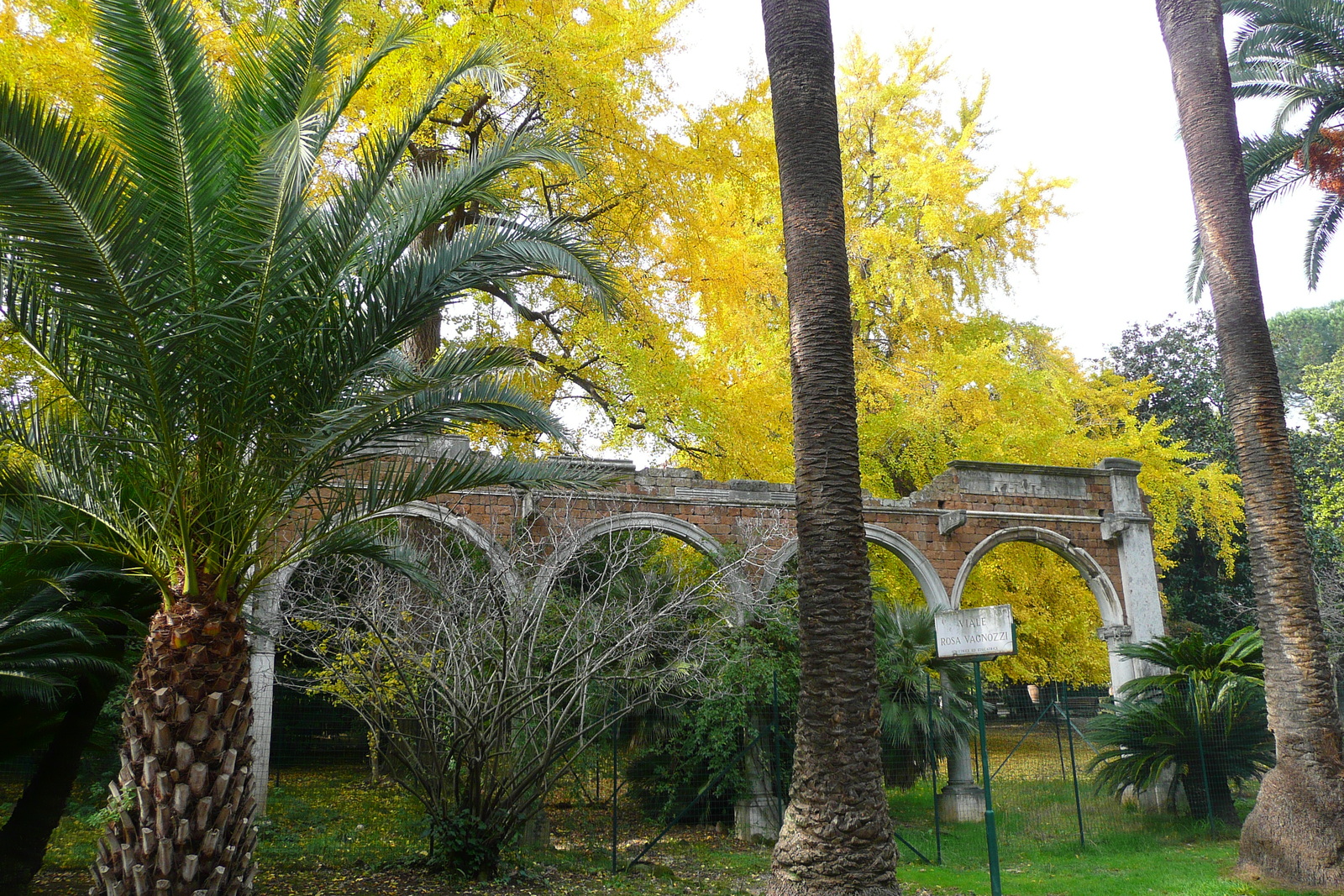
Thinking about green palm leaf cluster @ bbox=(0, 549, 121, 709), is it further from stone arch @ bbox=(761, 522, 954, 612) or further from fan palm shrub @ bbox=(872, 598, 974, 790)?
stone arch @ bbox=(761, 522, 954, 612)

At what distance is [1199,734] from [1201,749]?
189 mm

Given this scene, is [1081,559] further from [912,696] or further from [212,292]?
[212,292]

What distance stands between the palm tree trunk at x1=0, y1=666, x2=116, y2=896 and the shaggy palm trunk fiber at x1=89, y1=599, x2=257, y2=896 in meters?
1.89

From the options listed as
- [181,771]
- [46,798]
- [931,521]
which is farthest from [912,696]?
[46,798]

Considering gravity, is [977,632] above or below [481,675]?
above

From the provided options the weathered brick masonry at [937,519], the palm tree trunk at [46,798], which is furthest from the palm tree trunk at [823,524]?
the palm tree trunk at [46,798]

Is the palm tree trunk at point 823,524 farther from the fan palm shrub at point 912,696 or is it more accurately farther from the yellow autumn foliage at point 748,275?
the fan palm shrub at point 912,696

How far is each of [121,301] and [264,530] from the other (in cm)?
176

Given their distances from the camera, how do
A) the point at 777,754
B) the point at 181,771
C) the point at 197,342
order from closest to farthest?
the point at 197,342 → the point at 181,771 → the point at 777,754

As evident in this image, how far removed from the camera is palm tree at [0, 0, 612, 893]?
17.0 feet

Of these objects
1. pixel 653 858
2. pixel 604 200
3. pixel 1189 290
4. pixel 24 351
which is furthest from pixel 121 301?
pixel 1189 290

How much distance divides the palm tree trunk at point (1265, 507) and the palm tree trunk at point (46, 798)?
9.74m

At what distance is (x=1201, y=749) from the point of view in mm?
11531

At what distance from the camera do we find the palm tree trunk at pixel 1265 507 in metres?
8.31
